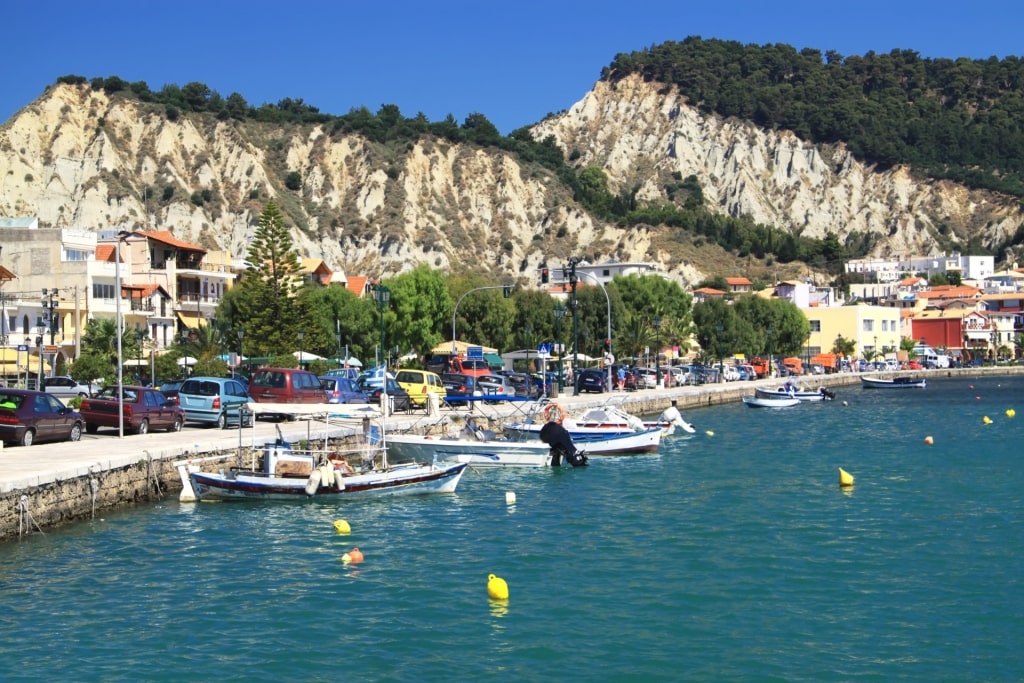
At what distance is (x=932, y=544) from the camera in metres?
23.6

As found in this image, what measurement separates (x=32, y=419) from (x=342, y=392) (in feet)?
49.4

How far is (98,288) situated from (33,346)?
9.30 m

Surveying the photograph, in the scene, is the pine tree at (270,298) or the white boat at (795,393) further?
the white boat at (795,393)

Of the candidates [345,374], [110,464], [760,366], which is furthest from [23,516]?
[760,366]

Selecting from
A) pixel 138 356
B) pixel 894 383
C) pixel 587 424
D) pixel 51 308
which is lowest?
pixel 587 424

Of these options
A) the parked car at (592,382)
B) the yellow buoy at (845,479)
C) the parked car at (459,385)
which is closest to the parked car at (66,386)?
the parked car at (459,385)

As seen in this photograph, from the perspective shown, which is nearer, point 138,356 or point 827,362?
point 138,356

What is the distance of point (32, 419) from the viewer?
29.3 meters

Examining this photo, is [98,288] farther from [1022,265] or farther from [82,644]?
[1022,265]

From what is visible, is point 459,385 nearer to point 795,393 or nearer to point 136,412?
point 136,412

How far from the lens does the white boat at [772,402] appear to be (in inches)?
2766

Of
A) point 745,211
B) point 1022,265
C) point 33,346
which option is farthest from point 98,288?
point 1022,265

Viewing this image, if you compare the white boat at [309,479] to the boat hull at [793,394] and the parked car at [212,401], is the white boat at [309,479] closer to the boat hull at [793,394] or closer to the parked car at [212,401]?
the parked car at [212,401]

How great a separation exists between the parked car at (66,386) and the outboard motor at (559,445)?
82.4 ft
